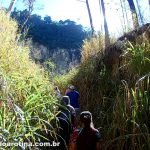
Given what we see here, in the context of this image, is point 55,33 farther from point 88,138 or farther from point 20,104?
point 20,104

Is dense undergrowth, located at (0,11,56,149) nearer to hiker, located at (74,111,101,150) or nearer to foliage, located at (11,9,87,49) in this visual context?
hiker, located at (74,111,101,150)

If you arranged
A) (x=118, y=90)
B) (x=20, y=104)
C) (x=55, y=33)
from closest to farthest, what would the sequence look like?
(x=20, y=104) → (x=118, y=90) → (x=55, y=33)

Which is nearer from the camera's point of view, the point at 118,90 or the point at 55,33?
the point at 118,90

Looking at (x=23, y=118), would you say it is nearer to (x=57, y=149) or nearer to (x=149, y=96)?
(x=57, y=149)

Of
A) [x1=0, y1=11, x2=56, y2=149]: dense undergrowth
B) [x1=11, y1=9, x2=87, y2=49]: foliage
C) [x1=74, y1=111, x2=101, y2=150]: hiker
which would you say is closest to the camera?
[x1=0, y1=11, x2=56, y2=149]: dense undergrowth

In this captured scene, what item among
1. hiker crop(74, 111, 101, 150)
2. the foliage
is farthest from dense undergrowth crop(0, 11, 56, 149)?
the foliage

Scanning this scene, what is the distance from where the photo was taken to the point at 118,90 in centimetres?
739

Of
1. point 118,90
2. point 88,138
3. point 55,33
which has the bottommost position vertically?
point 88,138

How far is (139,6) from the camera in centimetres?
1606

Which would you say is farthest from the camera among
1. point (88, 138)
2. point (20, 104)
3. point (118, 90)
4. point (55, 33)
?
point (55, 33)

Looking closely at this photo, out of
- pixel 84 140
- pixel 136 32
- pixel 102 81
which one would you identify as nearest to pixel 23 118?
pixel 84 140

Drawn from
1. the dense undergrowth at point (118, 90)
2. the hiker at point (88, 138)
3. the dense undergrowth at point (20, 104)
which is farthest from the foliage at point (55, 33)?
the hiker at point (88, 138)

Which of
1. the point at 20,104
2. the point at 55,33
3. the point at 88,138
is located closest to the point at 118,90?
the point at 88,138

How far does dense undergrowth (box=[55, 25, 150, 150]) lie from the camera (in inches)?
199
